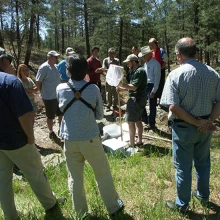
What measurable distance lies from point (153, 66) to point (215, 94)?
325cm

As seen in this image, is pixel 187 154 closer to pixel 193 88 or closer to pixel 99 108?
pixel 193 88

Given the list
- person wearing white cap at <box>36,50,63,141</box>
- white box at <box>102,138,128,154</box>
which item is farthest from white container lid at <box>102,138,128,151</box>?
person wearing white cap at <box>36,50,63,141</box>

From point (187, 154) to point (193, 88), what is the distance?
0.67 m

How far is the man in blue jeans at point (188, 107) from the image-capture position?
2363mm

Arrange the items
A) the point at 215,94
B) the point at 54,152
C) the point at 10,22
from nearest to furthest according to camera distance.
Result: the point at 215,94, the point at 54,152, the point at 10,22

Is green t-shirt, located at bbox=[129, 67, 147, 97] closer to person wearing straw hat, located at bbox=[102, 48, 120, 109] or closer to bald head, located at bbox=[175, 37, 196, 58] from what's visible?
bald head, located at bbox=[175, 37, 196, 58]

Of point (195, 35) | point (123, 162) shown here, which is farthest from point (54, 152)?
point (195, 35)

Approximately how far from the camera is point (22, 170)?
2.57 meters

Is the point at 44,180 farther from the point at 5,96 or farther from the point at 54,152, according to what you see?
the point at 54,152

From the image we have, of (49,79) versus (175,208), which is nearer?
(175,208)

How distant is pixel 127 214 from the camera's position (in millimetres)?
2721

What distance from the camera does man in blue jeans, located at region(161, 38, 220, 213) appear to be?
2.36m

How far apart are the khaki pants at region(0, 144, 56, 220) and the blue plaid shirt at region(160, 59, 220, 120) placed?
148cm

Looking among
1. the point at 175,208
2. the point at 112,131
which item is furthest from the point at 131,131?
the point at 175,208
